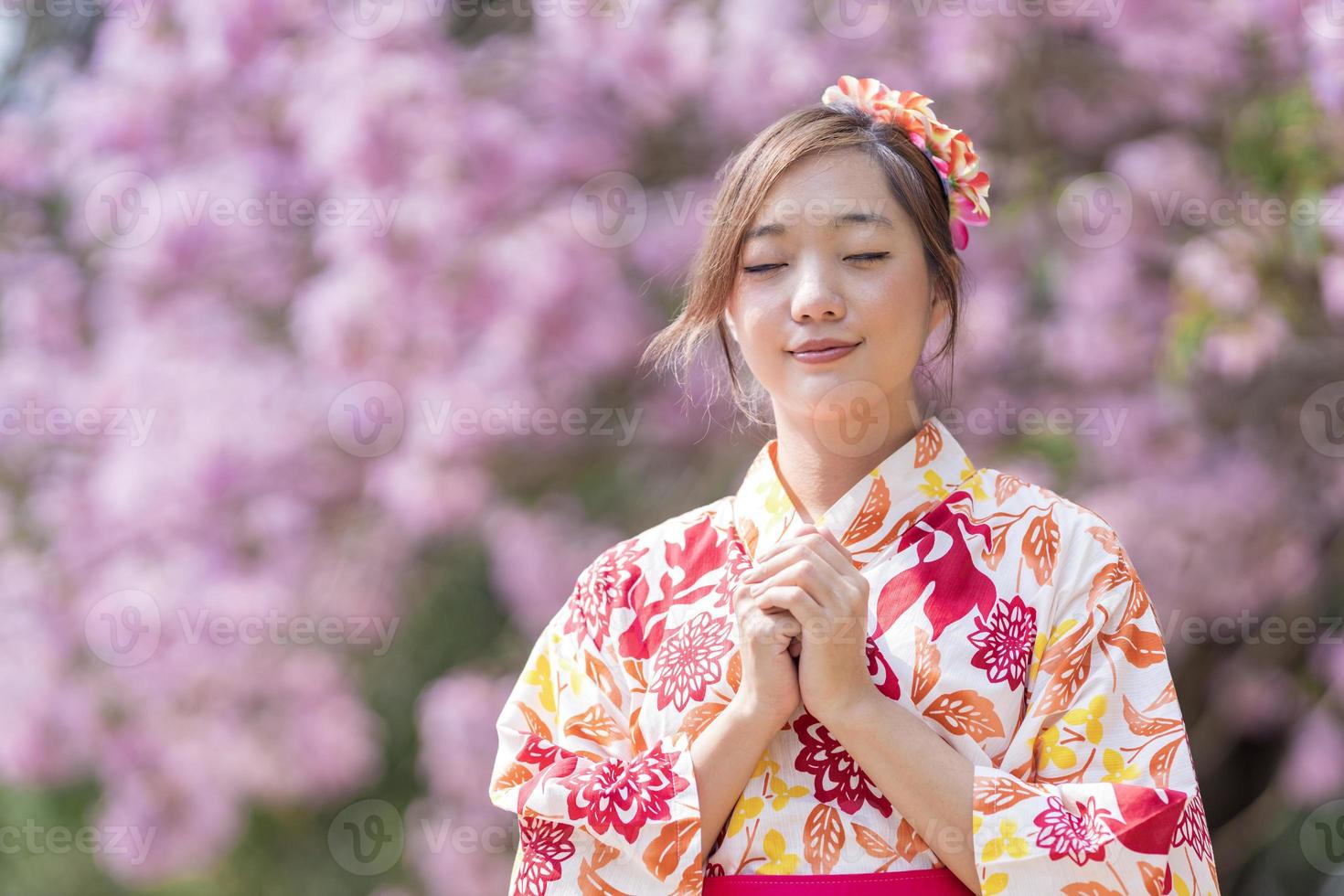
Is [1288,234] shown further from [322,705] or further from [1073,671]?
[322,705]

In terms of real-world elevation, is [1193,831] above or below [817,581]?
below

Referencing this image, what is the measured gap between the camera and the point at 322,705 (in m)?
2.63

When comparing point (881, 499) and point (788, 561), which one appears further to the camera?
point (881, 499)

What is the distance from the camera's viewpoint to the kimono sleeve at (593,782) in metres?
1.22

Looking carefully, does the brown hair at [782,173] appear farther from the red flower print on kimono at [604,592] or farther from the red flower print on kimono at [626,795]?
the red flower print on kimono at [626,795]

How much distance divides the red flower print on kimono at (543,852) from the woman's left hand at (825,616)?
25cm

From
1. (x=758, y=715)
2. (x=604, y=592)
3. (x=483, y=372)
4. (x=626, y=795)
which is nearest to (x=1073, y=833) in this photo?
(x=758, y=715)

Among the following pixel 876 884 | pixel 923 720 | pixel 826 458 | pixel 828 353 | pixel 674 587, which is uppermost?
pixel 828 353

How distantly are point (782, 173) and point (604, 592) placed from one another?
0.44 m

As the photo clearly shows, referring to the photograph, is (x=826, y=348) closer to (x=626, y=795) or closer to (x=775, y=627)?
(x=775, y=627)

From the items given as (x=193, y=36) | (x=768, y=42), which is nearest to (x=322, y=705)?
(x=193, y=36)

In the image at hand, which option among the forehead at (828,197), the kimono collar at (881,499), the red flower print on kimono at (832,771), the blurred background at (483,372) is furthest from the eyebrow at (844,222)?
the blurred background at (483,372)

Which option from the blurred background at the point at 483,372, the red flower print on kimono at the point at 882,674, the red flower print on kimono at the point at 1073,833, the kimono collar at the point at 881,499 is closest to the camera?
the red flower print on kimono at the point at 1073,833

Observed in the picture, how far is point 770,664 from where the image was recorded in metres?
1.21
